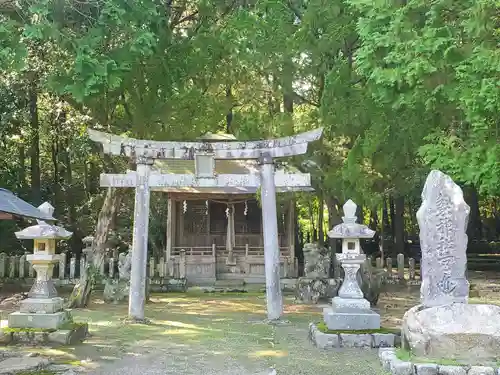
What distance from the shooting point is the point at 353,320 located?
31.2 feet

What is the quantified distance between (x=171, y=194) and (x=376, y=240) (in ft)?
43.9

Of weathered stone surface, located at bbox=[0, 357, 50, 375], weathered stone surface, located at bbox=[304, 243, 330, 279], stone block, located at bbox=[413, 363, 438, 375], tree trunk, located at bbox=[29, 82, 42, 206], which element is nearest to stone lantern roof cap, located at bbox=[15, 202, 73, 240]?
weathered stone surface, located at bbox=[0, 357, 50, 375]

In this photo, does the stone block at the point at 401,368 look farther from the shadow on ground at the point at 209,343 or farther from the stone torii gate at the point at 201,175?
the stone torii gate at the point at 201,175

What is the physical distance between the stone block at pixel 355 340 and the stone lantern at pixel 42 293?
16.1 ft

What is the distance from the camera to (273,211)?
39.8 ft

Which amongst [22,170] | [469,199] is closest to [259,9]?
[22,170]

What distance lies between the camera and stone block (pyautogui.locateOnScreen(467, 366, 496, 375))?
21.0 ft

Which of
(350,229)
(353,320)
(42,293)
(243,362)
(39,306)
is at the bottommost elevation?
(243,362)

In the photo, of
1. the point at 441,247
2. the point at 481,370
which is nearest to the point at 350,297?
the point at 441,247

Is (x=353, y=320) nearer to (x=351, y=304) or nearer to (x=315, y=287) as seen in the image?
(x=351, y=304)

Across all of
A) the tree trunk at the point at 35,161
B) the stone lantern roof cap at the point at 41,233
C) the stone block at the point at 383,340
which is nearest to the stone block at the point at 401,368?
the stone block at the point at 383,340

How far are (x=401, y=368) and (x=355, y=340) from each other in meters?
2.53

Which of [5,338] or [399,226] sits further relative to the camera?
[399,226]

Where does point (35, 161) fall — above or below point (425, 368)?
above
